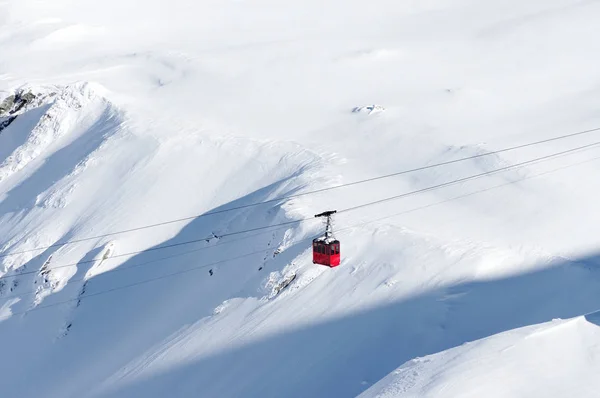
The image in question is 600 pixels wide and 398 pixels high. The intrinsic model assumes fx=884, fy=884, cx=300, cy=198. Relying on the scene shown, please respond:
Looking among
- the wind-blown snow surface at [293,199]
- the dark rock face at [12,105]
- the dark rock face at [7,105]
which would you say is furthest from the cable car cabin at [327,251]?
the dark rock face at [7,105]

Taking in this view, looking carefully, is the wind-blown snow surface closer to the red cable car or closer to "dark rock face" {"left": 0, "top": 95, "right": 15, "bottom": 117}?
"dark rock face" {"left": 0, "top": 95, "right": 15, "bottom": 117}

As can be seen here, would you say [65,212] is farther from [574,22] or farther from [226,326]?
[574,22]

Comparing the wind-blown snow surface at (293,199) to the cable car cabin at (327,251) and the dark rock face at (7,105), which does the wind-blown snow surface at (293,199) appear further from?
the cable car cabin at (327,251)

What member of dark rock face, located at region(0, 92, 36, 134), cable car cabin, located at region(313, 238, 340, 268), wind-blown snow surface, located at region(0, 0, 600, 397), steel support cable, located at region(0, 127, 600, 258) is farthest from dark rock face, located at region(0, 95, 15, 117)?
cable car cabin, located at region(313, 238, 340, 268)

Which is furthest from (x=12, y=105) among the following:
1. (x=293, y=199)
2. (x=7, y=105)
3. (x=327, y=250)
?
(x=327, y=250)

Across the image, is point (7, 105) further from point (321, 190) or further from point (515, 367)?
point (515, 367)
